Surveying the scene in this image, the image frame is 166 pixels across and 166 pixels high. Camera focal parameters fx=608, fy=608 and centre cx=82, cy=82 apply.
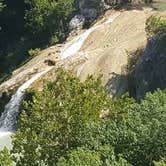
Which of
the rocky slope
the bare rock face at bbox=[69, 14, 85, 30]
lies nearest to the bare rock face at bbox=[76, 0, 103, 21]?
the bare rock face at bbox=[69, 14, 85, 30]

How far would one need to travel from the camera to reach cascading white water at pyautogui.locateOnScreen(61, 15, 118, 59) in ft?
184

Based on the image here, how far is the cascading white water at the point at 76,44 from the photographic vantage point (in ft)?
184

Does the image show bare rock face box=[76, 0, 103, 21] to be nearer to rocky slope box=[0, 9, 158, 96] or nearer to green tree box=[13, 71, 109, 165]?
rocky slope box=[0, 9, 158, 96]

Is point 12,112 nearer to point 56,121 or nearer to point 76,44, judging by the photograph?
point 76,44

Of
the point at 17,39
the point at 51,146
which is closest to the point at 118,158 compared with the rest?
the point at 51,146

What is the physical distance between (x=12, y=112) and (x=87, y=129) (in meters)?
23.9

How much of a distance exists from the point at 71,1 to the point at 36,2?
13.4 feet

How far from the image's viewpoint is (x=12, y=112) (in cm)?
5081

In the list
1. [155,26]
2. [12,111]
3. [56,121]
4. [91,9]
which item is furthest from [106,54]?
[56,121]

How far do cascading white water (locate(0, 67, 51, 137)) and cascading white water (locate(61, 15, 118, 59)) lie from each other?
198 inches

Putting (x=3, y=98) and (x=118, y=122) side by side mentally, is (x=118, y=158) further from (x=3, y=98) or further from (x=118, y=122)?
(x=3, y=98)

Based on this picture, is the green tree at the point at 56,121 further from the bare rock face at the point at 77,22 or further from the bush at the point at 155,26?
the bare rock face at the point at 77,22

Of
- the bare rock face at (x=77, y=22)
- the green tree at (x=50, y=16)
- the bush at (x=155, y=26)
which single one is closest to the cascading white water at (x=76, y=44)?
the bare rock face at (x=77, y=22)

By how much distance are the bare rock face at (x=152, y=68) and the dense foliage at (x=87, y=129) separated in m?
10.2
